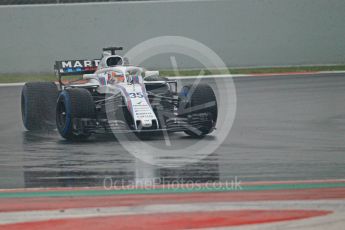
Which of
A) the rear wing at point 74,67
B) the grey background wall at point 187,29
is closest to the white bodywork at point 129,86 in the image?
the rear wing at point 74,67

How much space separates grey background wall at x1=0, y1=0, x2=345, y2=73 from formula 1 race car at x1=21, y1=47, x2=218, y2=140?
11.1 m

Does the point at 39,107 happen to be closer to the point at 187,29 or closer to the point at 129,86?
the point at 129,86

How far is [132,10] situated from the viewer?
25359 mm

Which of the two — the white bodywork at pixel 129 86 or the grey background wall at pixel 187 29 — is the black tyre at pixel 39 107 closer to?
the white bodywork at pixel 129 86

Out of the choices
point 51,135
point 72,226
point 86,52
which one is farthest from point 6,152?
point 86,52

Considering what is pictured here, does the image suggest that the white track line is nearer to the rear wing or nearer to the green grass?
the rear wing

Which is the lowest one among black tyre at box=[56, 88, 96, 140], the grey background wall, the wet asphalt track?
the wet asphalt track

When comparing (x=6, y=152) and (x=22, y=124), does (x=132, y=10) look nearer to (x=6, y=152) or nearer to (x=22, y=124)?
(x=22, y=124)

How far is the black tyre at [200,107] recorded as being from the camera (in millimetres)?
12328

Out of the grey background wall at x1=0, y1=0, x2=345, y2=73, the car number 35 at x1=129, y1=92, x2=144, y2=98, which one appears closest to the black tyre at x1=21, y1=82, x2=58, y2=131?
the car number 35 at x1=129, y1=92, x2=144, y2=98

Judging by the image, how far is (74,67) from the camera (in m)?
14.2

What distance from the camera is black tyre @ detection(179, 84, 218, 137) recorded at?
1233 cm

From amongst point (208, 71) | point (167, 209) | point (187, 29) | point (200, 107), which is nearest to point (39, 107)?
point (200, 107)

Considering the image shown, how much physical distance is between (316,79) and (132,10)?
257 inches
